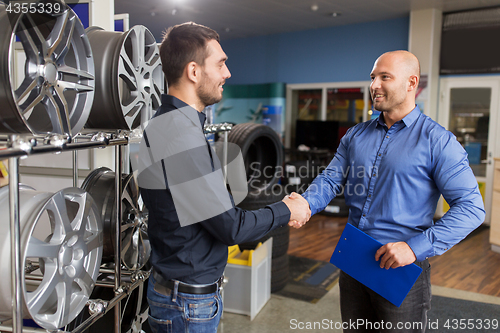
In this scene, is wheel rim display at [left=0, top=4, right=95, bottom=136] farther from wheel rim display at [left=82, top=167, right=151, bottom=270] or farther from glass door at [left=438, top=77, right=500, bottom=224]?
glass door at [left=438, top=77, right=500, bottom=224]

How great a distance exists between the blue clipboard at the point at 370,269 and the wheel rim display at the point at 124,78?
112 cm

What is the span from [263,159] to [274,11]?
381 cm

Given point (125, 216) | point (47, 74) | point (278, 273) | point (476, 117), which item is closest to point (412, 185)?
point (125, 216)

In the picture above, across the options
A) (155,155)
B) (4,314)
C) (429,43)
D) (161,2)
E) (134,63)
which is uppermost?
(161,2)

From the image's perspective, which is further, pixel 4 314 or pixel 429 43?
pixel 429 43

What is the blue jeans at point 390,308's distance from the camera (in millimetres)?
1687

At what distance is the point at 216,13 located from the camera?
7113 millimetres

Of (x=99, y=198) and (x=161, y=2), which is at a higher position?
(x=161, y=2)

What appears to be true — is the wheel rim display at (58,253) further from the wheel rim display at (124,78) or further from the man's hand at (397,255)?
the man's hand at (397,255)

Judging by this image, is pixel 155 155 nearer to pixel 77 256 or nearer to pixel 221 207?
pixel 221 207

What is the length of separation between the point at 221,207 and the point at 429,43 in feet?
20.7

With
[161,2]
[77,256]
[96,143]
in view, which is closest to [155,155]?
[96,143]

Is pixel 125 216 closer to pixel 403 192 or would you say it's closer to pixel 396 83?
pixel 403 192

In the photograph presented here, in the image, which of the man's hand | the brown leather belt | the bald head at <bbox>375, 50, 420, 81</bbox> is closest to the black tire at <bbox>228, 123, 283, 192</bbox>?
the bald head at <bbox>375, 50, 420, 81</bbox>
